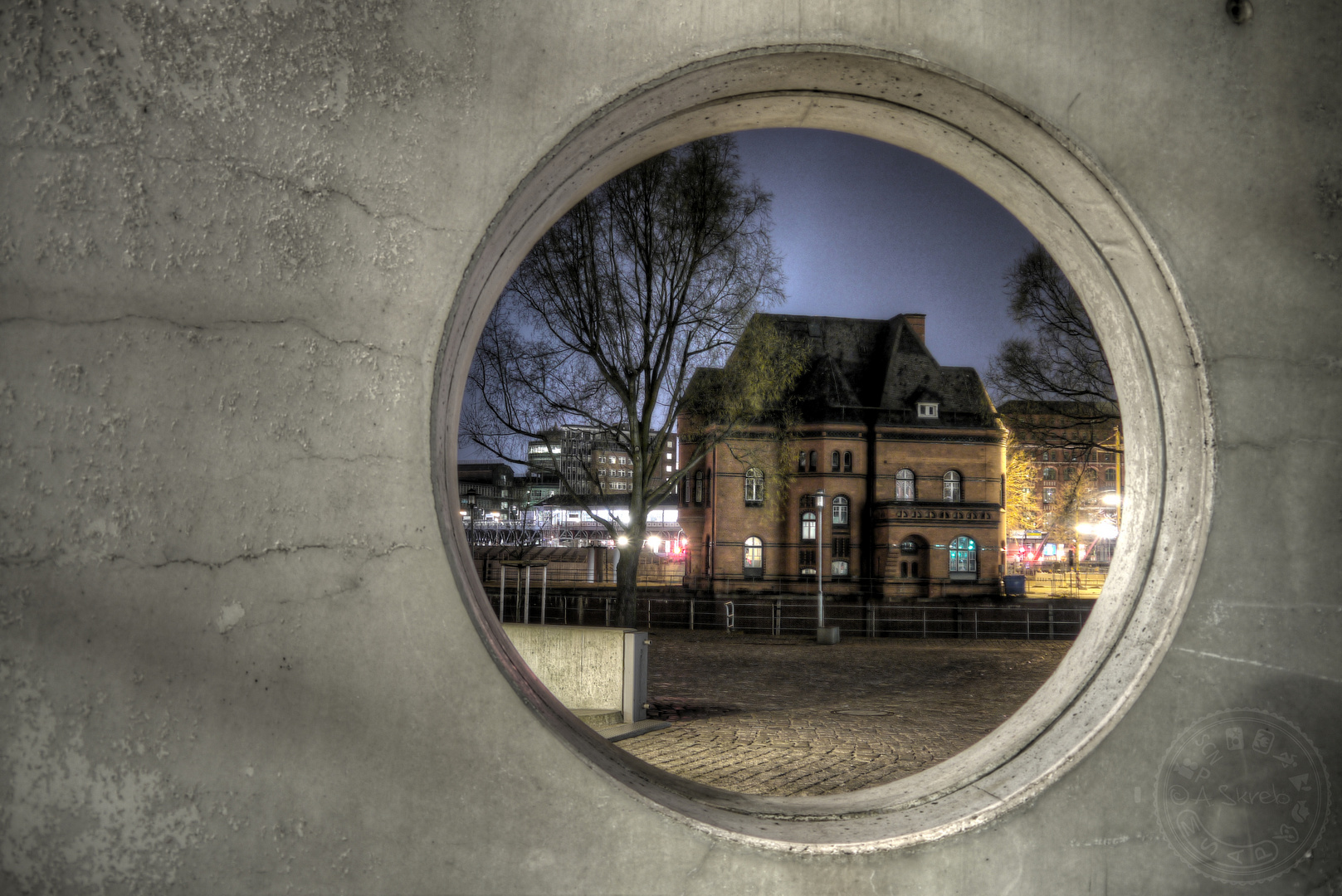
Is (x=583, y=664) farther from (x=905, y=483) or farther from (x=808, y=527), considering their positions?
(x=905, y=483)

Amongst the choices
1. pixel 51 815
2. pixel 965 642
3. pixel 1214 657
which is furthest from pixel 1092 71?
pixel 965 642

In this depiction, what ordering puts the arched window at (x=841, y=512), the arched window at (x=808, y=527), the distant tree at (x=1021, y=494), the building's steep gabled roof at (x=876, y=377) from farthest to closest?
the distant tree at (x=1021, y=494)
the building's steep gabled roof at (x=876, y=377)
the arched window at (x=841, y=512)
the arched window at (x=808, y=527)

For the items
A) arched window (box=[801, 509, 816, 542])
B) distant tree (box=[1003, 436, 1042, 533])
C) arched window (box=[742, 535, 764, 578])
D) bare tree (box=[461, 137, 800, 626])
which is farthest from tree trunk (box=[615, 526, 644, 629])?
distant tree (box=[1003, 436, 1042, 533])

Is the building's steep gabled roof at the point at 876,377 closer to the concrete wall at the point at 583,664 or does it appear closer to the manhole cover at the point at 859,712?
the manhole cover at the point at 859,712

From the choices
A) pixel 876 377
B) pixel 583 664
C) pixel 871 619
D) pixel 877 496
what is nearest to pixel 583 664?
pixel 583 664

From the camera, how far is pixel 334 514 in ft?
7.61

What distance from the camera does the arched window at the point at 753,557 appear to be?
142 feet

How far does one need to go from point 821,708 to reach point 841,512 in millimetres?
33420

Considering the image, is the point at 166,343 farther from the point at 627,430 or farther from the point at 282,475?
the point at 627,430

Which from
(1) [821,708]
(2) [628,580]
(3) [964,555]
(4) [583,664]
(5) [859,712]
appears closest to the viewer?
(4) [583,664]

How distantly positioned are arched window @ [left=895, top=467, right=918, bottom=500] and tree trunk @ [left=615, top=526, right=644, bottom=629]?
26.5m

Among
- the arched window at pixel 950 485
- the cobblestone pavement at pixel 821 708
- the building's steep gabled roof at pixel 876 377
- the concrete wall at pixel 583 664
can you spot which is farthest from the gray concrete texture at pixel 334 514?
the arched window at pixel 950 485

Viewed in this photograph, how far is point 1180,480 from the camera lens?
2625 millimetres

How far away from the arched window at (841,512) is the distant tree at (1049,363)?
803 inches
